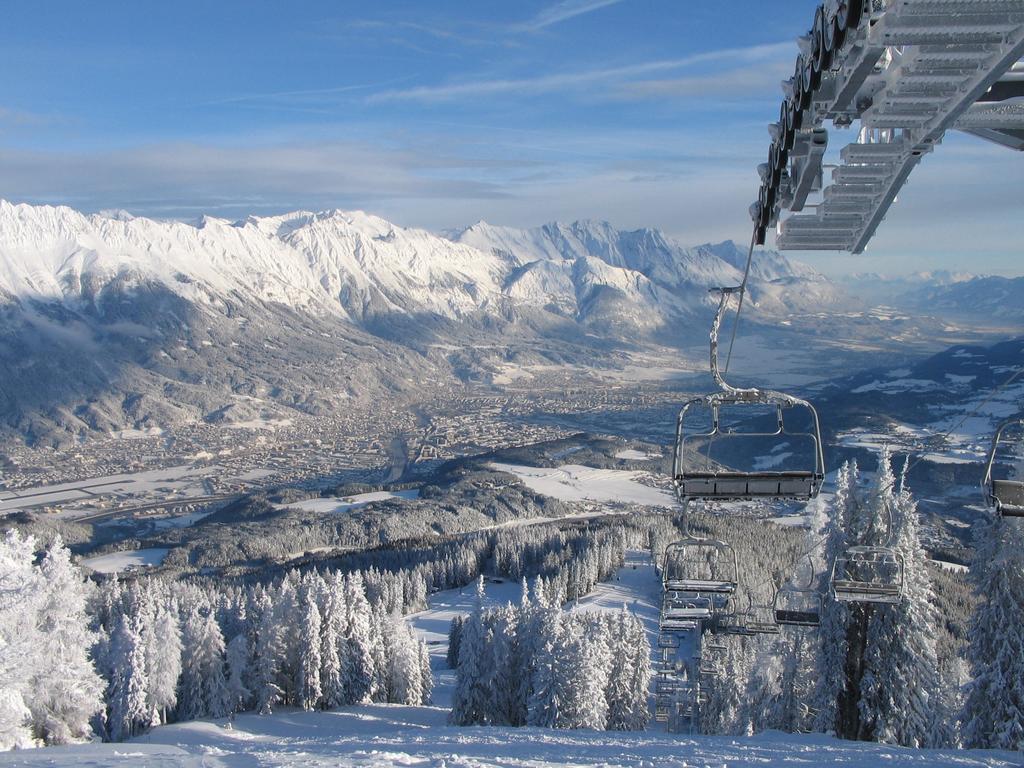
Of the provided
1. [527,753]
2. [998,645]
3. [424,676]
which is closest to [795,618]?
[998,645]

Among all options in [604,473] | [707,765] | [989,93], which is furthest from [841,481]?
[604,473]

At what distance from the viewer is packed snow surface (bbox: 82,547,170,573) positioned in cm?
7406

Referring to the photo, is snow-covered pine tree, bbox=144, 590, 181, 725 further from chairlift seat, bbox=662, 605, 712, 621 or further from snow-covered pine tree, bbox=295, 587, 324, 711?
chairlift seat, bbox=662, 605, 712, 621

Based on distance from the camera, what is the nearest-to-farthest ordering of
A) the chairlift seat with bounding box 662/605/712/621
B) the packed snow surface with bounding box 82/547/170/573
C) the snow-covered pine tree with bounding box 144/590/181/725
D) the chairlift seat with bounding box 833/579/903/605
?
the chairlift seat with bounding box 833/579/903/605 → the chairlift seat with bounding box 662/605/712/621 → the snow-covered pine tree with bounding box 144/590/181/725 → the packed snow surface with bounding box 82/547/170/573

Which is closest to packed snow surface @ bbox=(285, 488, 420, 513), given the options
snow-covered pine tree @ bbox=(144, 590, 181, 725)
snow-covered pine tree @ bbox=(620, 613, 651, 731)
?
snow-covered pine tree @ bbox=(144, 590, 181, 725)

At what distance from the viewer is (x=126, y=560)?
3051 inches

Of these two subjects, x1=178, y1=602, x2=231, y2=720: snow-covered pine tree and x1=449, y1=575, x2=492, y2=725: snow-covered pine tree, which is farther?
x1=178, y1=602, x2=231, y2=720: snow-covered pine tree

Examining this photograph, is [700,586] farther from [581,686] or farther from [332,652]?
[332,652]

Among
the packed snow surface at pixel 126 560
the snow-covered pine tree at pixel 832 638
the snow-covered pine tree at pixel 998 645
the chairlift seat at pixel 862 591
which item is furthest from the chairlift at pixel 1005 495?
the packed snow surface at pixel 126 560

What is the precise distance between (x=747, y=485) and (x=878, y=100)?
5.44 m

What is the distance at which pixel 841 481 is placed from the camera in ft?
67.7

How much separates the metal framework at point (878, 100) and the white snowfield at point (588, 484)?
88329 millimetres

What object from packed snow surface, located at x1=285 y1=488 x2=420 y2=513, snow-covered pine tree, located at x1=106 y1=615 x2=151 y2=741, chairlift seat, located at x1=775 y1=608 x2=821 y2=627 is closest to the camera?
chairlift seat, located at x1=775 y1=608 x2=821 y2=627

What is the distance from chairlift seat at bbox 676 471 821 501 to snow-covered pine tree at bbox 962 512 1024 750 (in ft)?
32.9
